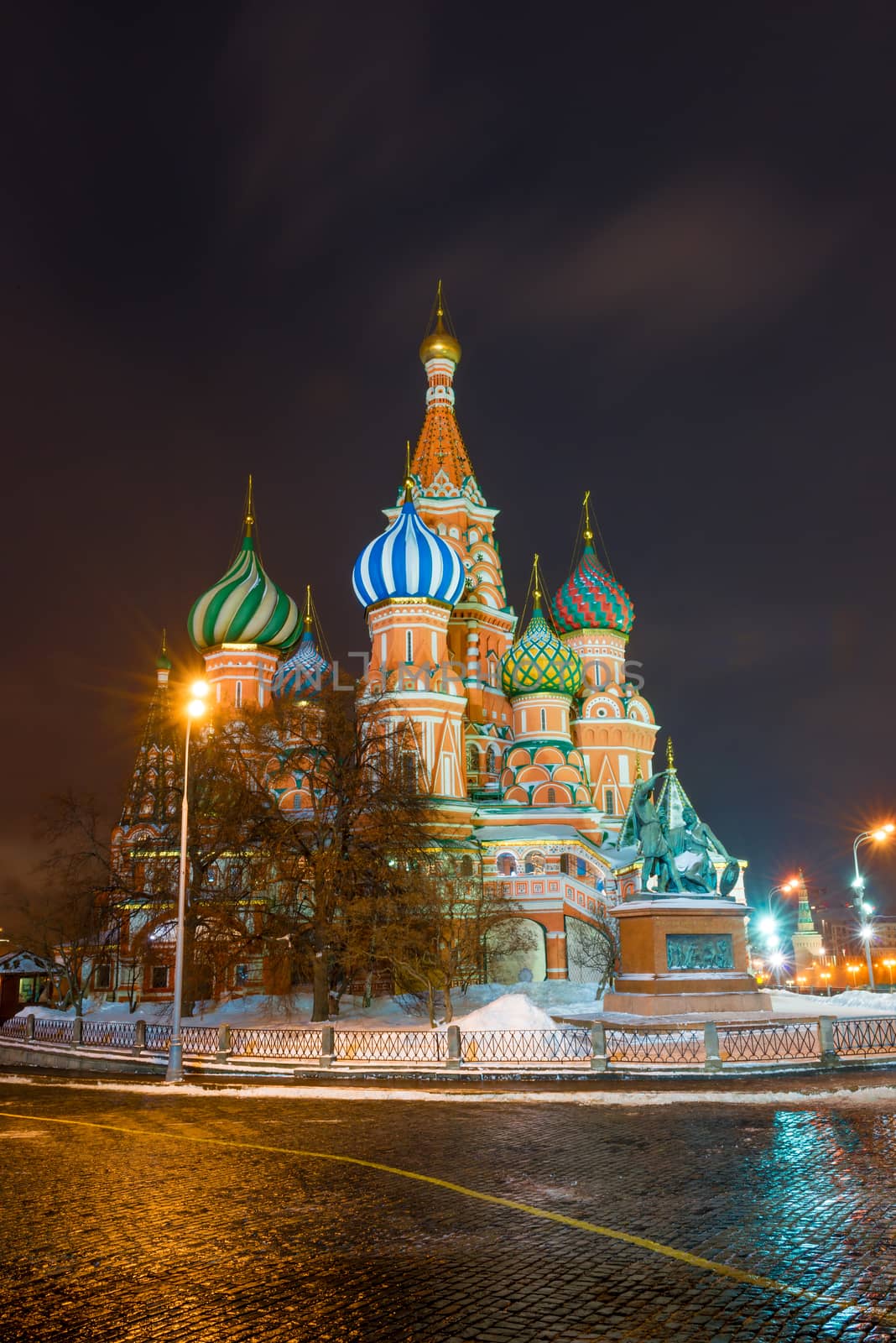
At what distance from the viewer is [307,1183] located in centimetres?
972

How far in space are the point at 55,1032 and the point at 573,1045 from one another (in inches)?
547

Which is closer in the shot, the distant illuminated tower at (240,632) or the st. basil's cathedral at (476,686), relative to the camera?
the st. basil's cathedral at (476,686)

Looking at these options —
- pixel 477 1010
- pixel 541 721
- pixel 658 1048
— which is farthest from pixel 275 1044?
pixel 541 721

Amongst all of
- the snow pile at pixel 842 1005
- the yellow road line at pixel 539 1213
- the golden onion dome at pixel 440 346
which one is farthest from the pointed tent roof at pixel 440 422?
the yellow road line at pixel 539 1213

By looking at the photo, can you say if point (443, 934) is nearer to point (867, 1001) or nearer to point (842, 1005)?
point (842, 1005)

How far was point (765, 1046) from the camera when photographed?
18781 millimetres

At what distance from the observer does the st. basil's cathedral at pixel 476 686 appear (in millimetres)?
40438

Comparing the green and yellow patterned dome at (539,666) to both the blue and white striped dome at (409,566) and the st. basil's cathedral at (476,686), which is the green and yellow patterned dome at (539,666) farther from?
the blue and white striped dome at (409,566)

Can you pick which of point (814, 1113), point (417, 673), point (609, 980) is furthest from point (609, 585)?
point (814, 1113)

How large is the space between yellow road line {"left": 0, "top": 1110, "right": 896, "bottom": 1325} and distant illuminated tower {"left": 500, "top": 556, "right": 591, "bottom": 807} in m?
35.7

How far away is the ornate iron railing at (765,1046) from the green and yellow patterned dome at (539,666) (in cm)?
3254

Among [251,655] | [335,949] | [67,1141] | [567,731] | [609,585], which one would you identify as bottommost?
[67,1141]

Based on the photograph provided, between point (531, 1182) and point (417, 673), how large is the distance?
36836mm

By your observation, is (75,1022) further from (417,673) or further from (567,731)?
(567,731)
